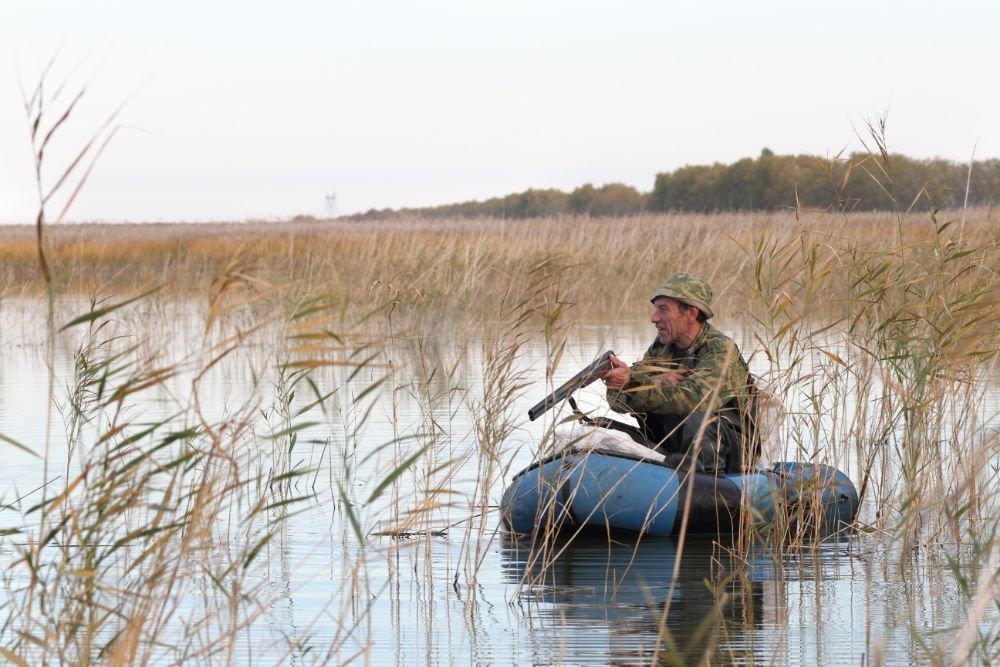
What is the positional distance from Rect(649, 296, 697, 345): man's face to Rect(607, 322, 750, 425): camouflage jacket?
0.27ft

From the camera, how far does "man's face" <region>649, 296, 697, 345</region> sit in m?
6.57

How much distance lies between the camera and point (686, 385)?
6.33 metres

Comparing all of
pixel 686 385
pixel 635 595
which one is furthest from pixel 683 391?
pixel 635 595

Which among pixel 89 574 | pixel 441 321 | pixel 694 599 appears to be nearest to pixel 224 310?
pixel 89 574

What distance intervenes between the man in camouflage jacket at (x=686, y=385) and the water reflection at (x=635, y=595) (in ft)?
1.43

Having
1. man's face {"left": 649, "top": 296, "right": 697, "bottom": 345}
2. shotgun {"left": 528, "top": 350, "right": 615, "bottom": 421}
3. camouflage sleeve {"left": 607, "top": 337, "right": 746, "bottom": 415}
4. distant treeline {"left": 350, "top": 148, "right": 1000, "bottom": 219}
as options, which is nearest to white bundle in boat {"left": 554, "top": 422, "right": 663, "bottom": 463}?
camouflage sleeve {"left": 607, "top": 337, "right": 746, "bottom": 415}

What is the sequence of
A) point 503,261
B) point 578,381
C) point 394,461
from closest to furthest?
point 394,461 < point 578,381 < point 503,261

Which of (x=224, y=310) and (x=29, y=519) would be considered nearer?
(x=224, y=310)

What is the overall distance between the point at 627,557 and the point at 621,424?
739 millimetres

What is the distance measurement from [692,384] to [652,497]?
54cm

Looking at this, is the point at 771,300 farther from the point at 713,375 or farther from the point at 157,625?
the point at 157,625

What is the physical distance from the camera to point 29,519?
22.9 ft

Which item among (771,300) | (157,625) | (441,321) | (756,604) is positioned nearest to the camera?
(157,625)

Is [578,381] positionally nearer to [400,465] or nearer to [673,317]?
[673,317]
